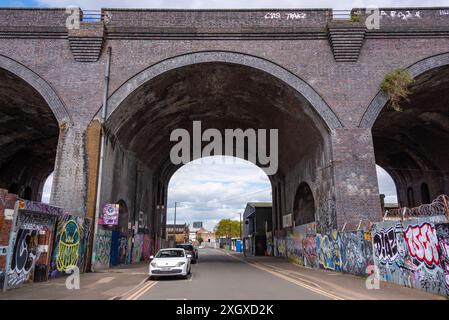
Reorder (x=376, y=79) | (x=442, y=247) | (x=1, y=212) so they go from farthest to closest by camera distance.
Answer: (x=376, y=79) → (x=1, y=212) → (x=442, y=247)

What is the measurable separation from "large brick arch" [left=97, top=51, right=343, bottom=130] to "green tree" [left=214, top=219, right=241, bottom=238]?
107789 millimetres

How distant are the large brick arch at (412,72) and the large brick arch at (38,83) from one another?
16322 millimetres

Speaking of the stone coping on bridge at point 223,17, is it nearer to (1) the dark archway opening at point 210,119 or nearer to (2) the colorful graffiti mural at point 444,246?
(1) the dark archway opening at point 210,119

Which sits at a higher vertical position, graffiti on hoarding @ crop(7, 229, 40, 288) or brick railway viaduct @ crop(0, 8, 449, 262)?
brick railway viaduct @ crop(0, 8, 449, 262)

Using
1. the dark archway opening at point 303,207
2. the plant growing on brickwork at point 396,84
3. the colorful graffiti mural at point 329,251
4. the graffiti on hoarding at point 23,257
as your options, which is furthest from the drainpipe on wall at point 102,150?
the dark archway opening at point 303,207

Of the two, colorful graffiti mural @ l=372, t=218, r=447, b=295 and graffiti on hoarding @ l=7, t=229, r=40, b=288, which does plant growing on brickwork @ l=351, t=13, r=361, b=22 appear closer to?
colorful graffiti mural @ l=372, t=218, r=447, b=295

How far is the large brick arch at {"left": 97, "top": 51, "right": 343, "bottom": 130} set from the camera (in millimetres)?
19516

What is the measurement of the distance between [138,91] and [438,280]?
53.8 feet

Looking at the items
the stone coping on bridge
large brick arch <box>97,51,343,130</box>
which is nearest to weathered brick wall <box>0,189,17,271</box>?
large brick arch <box>97,51,343,130</box>

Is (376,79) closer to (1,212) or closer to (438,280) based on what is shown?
(438,280)

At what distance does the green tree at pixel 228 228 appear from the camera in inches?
4934

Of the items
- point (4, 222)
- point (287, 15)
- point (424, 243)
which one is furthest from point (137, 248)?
point (424, 243)

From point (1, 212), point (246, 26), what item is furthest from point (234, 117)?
point (1, 212)

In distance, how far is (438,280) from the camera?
10.1 metres
